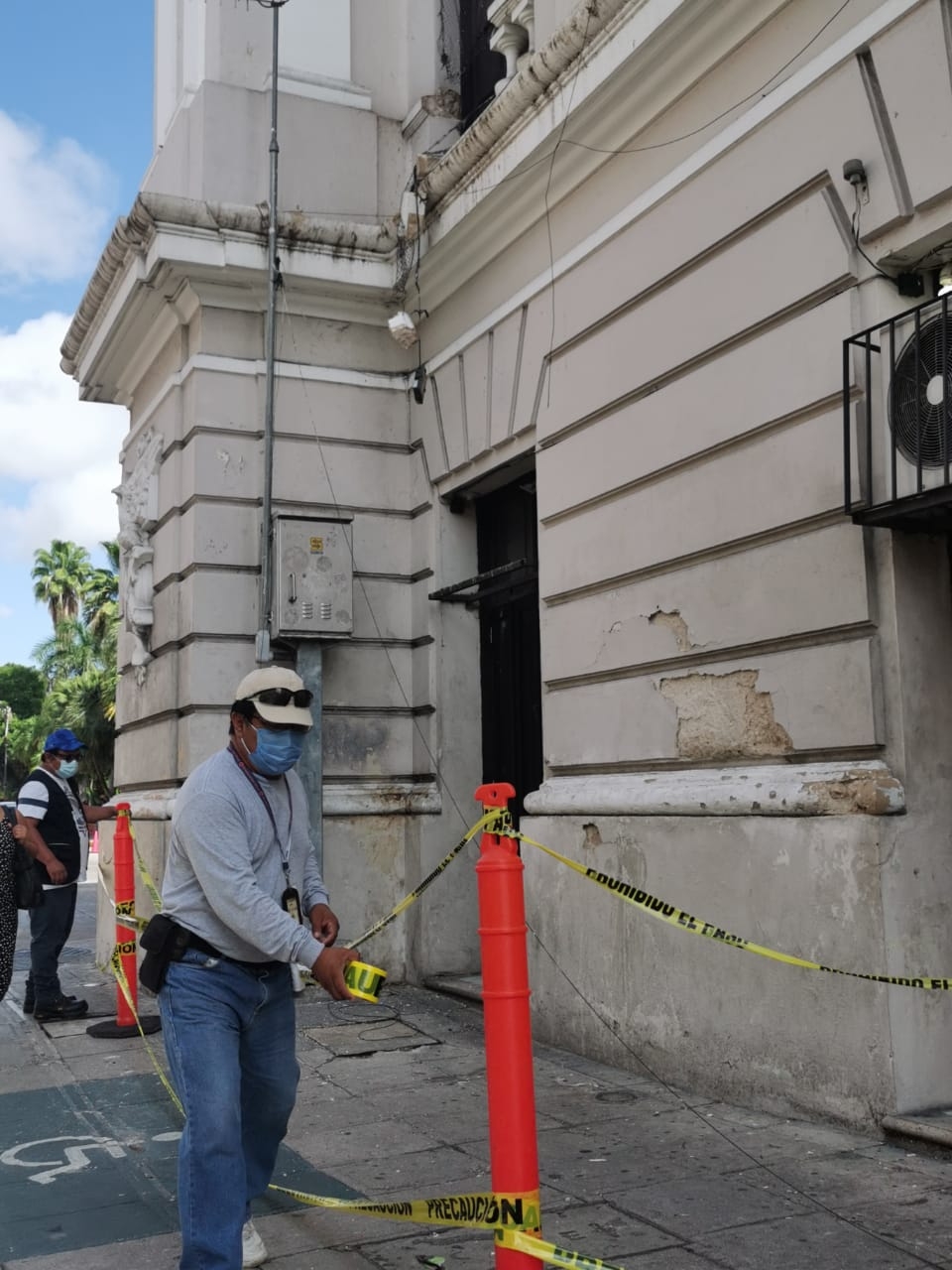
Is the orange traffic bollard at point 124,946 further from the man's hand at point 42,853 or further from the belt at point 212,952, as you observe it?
the belt at point 212,952

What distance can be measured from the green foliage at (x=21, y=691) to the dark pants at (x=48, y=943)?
77824 millimetres

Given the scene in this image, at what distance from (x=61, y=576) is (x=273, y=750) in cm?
6506

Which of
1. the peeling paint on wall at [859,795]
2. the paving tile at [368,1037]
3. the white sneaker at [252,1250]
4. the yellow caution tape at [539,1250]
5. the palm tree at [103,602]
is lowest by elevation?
the paving tile at [368,1037]

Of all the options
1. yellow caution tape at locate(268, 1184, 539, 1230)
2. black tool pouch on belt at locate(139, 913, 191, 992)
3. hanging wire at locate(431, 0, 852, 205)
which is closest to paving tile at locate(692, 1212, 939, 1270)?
yellow caution tape at locate(268, 1184, 539, 1230)

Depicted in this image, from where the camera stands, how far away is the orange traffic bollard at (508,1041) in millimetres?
3068

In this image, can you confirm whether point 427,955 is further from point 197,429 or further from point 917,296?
point 917,296

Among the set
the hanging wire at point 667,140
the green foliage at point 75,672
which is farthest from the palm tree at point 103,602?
the hanging wire at point 667,140

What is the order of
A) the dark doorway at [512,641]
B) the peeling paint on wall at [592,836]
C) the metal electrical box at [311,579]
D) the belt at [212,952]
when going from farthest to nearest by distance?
1. the metal electrical box at [311,579]
2. the dark doorway at [512,641]
3. the peeling paint on wall at [592,836]
4. the belt at [212,952]

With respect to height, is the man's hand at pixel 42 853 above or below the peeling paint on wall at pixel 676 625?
below

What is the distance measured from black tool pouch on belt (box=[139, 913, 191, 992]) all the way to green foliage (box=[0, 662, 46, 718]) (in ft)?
274

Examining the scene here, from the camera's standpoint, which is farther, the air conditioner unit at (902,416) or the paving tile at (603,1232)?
the air conditioner unit at (902,416)

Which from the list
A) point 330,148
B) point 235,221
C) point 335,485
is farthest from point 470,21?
point 335,485

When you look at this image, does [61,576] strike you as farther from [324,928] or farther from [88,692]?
[324,928]

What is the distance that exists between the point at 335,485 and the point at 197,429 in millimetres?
1196
